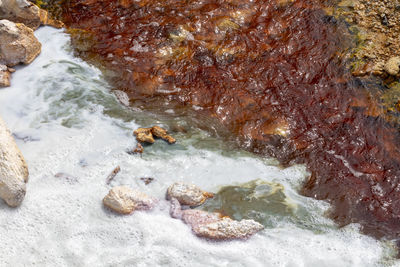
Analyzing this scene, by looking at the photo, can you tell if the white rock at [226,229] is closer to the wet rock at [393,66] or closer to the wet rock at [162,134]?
the wet rock at [162,134]

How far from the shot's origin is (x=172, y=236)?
14.8 feet

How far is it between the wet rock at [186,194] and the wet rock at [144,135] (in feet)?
3.28

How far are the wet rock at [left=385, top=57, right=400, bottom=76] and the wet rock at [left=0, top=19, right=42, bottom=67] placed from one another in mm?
6627

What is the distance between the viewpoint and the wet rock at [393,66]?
22.2ft

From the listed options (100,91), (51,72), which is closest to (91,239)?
(100,91)

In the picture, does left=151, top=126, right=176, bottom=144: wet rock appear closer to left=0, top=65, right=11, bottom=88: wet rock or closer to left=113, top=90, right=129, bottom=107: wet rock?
left=113, top=90, right=129, bottom=107: wet rock

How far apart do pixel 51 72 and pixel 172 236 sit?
4067 mm

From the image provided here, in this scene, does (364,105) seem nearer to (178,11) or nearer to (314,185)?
(314,185)

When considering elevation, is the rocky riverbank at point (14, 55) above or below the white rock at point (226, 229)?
above

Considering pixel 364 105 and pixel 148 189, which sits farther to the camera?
pixel 364 105

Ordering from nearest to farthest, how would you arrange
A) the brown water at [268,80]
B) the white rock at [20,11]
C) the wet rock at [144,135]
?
the brown water at [268,80]
the wet rock at [144,135]
the white rock at [20,11]

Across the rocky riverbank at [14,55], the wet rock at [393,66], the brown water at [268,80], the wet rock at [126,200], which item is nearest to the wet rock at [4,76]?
the rocky riverbank at [14,55]

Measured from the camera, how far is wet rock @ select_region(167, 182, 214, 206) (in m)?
4.81

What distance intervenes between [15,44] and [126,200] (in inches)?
157
